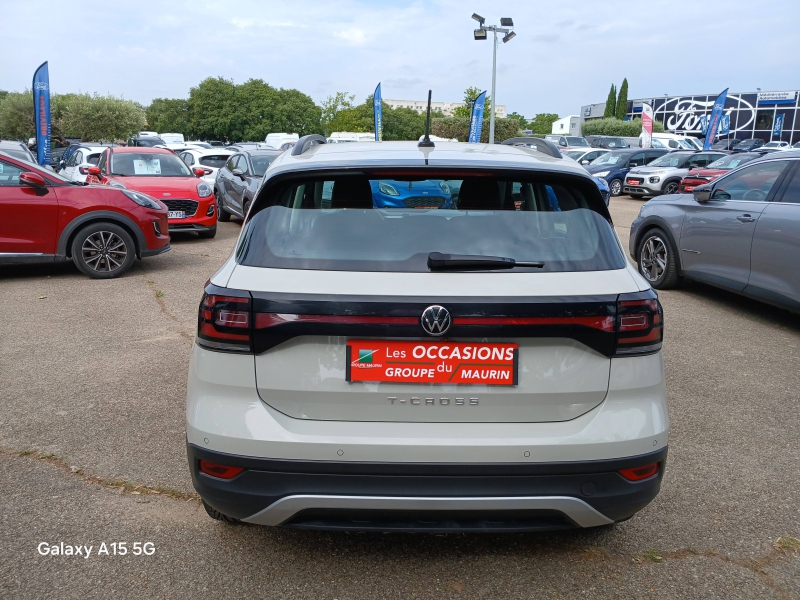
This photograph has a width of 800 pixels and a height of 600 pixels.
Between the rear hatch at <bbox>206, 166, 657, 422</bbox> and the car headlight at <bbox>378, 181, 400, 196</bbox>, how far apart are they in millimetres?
220

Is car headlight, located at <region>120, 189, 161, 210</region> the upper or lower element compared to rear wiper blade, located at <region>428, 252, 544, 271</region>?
lower

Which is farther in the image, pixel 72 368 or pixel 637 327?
pixel 72 368

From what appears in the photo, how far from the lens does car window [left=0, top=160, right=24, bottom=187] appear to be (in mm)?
8773

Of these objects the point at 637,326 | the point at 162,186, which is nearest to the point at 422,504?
the point at 637,326

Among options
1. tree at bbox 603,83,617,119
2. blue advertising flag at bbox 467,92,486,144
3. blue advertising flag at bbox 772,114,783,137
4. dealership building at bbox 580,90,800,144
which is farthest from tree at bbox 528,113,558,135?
blue advertising flag at bbox 467,92,486,144

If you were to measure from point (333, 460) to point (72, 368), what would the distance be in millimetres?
3741

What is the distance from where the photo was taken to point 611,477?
2574 mm

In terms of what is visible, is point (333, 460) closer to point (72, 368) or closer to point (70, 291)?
point (72, 368)

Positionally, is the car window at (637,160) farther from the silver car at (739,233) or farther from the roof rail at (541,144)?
the roof rail at (541,144)

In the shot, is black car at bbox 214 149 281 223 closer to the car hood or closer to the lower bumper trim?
the car hood

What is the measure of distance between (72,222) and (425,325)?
7824 mm

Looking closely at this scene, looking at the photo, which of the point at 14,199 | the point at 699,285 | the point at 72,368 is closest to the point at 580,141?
the point at 699,285

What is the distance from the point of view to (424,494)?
8.18 ft

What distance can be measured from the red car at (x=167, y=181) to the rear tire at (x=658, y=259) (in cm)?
720
